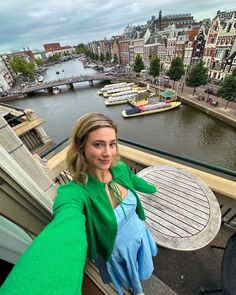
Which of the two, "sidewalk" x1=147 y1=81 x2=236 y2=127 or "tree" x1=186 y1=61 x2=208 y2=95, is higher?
"tree" x1=186 y1=61 x2=208 y2=95

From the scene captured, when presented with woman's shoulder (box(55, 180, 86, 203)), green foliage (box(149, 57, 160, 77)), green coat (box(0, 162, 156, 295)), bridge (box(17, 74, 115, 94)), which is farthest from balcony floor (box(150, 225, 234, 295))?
bridge (box(17, 74, 115, 94))

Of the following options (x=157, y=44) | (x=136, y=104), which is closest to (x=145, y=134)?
(x=136, y=104)

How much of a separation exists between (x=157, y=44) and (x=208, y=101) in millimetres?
21985

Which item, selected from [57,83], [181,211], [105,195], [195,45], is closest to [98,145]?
[105,195]

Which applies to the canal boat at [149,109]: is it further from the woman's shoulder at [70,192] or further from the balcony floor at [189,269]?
the woman's shoulder at [70,192]

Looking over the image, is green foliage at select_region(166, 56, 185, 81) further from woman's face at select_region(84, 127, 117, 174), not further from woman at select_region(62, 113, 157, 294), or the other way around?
woman's face at select_region(84, 127, 117, 174)

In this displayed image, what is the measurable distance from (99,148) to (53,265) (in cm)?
67

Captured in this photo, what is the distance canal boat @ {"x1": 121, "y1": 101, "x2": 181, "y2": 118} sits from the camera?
56.7 feet

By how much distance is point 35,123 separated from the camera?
6.31 meters

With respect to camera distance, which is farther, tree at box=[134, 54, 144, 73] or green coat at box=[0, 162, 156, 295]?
tree at box=[134, 54, 144, 73]

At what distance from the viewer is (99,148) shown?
1003 mm

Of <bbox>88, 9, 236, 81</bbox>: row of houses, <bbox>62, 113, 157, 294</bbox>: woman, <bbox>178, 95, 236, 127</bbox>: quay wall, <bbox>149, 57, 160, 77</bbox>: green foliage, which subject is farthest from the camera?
<bbox>149, 57, 160, 77</bbox>: green foliage

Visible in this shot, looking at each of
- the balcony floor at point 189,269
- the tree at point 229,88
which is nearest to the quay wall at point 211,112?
the tree at point 229,88

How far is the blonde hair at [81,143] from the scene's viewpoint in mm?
979
